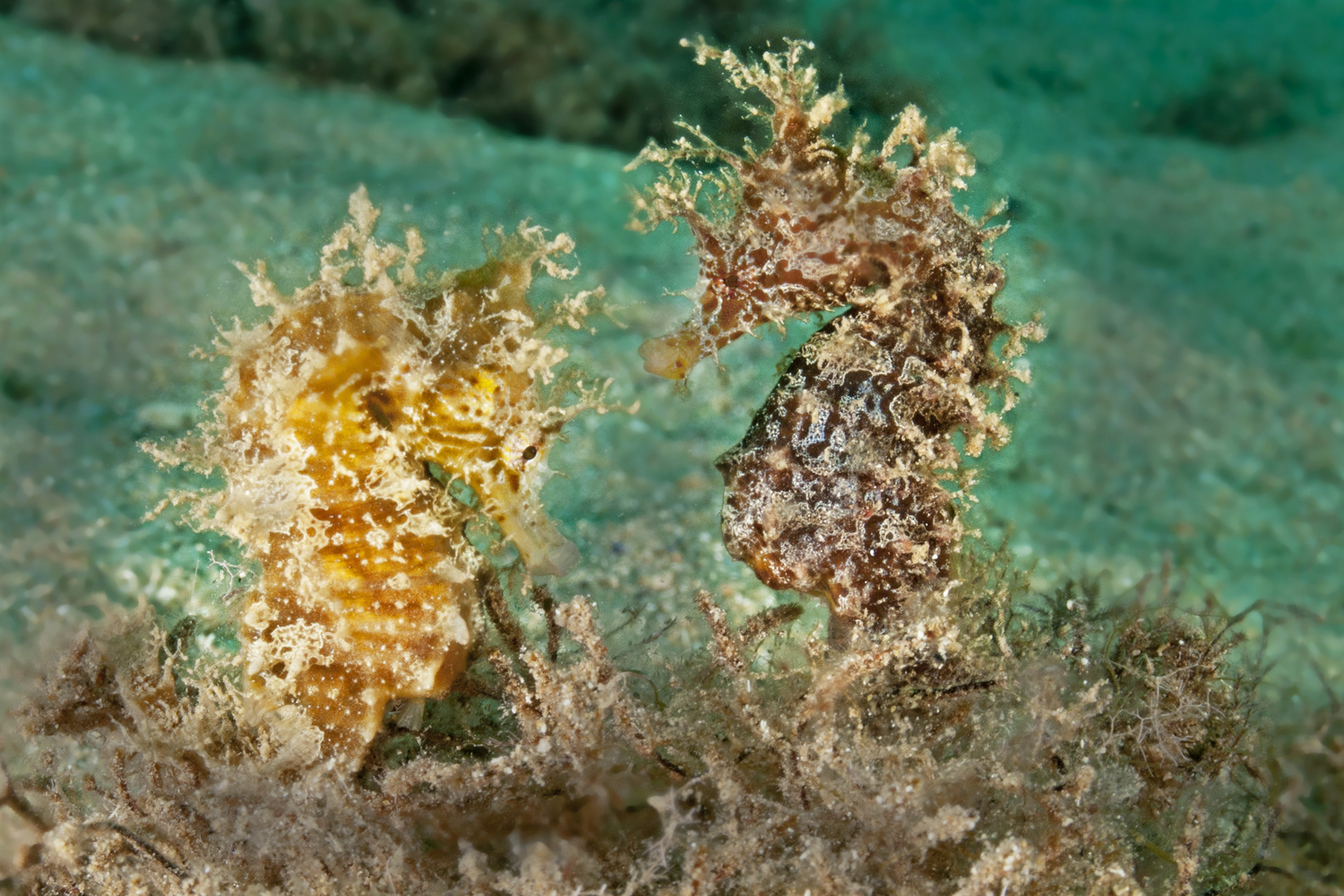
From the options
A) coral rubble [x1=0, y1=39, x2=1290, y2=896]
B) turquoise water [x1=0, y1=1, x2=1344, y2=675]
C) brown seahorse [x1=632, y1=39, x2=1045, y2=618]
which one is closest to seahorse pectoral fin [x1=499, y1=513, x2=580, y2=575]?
coral rubble [x1=0, y1=39, x2=1290, y2=896]

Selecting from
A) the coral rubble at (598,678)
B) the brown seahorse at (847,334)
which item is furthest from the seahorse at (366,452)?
the brown seahorse at (847,334)

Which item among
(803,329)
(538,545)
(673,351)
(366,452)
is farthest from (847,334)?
(803,329)

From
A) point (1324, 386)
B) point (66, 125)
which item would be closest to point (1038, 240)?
point (1324, 386)

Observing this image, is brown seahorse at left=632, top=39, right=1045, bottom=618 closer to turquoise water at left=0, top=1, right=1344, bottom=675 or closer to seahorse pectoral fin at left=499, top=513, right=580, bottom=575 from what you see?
seahorse pectoral fin at left=499, top=513, right=580, bottom=575

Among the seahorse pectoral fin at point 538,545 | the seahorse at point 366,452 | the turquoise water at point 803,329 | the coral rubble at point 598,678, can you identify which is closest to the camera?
the coral rubble at point 598,678

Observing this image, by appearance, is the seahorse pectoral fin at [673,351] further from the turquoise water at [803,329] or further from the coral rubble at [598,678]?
the turquoise water at [803,329]

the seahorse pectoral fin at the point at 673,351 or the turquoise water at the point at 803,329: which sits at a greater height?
the turquoise water at the point at 803,329
